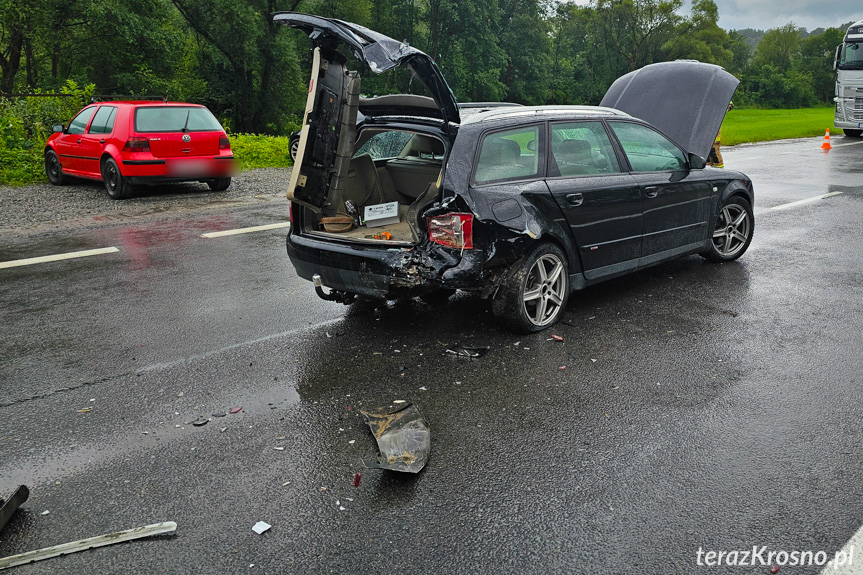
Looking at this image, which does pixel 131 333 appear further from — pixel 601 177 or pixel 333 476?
pixel 601 177

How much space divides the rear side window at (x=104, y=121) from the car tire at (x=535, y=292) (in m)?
9.63

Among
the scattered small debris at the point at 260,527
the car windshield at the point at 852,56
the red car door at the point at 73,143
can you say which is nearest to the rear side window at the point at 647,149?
the scattered small debris at the point at 260,527

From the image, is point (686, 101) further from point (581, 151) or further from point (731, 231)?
point (581, 151)

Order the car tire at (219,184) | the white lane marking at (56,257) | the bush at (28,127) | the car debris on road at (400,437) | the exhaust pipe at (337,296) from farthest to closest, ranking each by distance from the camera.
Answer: the bush at (28,127) → the car tire at (219,184) → the white lane marking at (56,257) → the exhaust pipe at (337,296) → the car debris on road at (400,437)

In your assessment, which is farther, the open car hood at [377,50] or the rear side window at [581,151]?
the rear side window at [581,151]

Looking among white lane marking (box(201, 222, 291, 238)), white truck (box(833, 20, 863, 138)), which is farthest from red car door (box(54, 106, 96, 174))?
white truck (box(833, 20, 863, 138))

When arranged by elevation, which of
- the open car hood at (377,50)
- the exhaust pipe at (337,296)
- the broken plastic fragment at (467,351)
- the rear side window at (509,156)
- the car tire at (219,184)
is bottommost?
the broken plastic fragment at (467,351)

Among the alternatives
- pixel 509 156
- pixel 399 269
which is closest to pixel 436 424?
pixel 399 269

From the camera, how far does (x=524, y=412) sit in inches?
175

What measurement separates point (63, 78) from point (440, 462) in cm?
3534

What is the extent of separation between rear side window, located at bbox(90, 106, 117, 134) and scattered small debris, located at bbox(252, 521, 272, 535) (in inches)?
438

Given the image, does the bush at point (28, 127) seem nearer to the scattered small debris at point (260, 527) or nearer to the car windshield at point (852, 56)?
the scattered small debris at point (260, 527)

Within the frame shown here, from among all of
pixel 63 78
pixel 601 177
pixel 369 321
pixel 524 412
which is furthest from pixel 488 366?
pixel 63 78

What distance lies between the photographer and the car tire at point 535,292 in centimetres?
558
